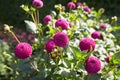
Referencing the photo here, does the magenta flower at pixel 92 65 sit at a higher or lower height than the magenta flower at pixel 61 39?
lower

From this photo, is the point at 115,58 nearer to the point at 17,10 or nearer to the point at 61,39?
the point at 61,39

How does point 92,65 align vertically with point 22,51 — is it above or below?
below

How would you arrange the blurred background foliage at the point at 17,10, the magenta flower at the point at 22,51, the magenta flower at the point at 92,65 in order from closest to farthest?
the magenta flower at the point at 92,65 < the magenta flower at the point at 22,51 < the blurred background foliage at the point at 17,10

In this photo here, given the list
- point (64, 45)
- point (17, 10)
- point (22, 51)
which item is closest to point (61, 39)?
point (64, 45)

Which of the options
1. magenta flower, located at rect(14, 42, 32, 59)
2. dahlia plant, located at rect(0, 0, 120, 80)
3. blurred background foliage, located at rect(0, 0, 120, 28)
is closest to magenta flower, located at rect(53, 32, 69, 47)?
dahlia plant, located at rect(0, 0, 120, 80)

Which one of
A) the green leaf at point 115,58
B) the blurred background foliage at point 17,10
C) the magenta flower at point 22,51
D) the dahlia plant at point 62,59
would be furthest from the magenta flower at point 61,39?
the blurred background foliage at point 17,10

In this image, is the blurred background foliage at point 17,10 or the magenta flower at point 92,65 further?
the blurred background foliage at point 17,10

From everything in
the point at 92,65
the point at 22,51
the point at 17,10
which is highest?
the point at 17,10

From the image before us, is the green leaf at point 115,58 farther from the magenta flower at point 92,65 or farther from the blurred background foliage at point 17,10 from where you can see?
the blurred background foliage at point 17,10

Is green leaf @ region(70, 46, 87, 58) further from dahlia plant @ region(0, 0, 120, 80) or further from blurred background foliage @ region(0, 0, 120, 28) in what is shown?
blurred background foliage @ region(0, 0, 120, 28)

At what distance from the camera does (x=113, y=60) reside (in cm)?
172

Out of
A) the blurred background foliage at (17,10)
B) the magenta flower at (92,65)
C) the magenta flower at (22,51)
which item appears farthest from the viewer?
the blurred background foliage at (17,10)

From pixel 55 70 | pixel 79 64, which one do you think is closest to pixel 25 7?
pixel 55 70

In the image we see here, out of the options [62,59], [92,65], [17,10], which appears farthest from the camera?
[17,10]
